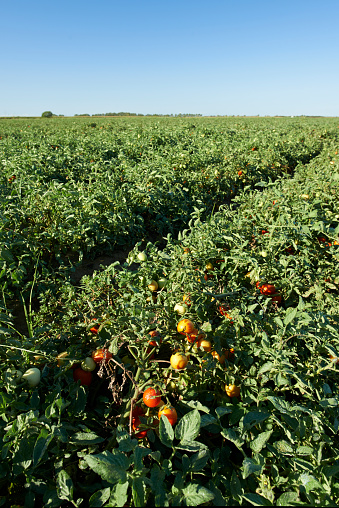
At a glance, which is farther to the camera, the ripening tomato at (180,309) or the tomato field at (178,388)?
the ripening tomato at (180,309)

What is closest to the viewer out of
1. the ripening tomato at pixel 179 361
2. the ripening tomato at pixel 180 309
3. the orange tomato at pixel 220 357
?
the ripening tomato at pixel 179 361

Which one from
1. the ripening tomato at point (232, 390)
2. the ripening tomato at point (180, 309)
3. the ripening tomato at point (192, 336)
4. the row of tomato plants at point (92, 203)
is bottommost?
the ripening tomato at point (232, 390)

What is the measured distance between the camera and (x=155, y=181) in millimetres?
4516

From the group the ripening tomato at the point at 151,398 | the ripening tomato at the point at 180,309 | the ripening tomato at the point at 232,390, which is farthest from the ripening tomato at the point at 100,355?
the ripening tomato at the point at 232,390

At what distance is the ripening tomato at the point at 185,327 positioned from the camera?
1.56 metres

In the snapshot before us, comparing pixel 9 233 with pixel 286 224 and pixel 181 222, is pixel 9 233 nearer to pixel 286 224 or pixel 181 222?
pixel 181 222

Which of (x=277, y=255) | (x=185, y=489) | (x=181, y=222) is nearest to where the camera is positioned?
(x=185, y=489)

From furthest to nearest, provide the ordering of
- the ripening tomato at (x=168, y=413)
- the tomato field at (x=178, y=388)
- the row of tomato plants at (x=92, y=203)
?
the row of tomato plants at (x=92, y=203), the ripening tomato at (x=168, y=413), the tomato field at (x=178, y=388)

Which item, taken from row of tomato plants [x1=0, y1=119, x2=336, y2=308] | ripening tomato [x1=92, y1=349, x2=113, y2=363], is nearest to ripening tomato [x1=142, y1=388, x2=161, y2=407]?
ripening tomato [x1=92, y1=349, x2=113, y2=363]

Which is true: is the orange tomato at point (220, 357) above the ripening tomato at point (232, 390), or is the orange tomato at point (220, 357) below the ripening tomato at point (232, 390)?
above

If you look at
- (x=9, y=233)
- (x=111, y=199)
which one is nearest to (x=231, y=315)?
(x=9, y=233)

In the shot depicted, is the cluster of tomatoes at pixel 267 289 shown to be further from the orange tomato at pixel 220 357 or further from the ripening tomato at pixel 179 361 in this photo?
the ripening tomato at pixel 179 361

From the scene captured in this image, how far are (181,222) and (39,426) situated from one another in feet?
11.3

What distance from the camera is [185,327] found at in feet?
5.13
